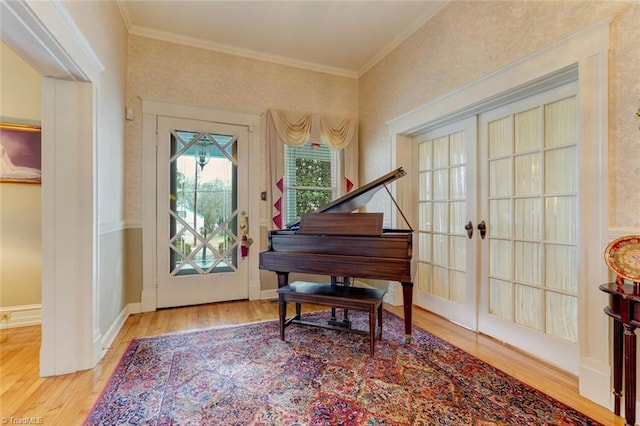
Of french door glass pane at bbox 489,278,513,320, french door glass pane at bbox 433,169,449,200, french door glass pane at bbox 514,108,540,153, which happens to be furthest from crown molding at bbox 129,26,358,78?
french door glass pane at bbox 489,278,513,320

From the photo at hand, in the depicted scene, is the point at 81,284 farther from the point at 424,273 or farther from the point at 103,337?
the point at 424,273

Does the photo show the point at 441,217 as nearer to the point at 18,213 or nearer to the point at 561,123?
the point at 561,123

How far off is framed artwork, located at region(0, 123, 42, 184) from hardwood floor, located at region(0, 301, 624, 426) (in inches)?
54.7

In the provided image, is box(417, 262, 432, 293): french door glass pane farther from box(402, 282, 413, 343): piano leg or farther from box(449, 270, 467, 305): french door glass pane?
box(402, 282, 413, 343): piano leg

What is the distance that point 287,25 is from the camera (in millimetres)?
3076

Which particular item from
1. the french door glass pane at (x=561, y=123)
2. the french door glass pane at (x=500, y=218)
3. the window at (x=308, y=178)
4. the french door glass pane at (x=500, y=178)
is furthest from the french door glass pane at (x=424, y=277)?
the french door glass pane at (x=561, y=123)

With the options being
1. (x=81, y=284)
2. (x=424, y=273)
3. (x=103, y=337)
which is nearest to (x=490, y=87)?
(x=424, y=273)

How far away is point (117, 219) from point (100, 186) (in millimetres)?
629

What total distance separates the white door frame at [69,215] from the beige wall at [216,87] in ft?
4.02

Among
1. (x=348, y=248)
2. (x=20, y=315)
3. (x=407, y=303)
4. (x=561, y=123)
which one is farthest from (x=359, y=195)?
(x=20, y=315)

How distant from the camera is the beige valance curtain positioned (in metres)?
3.65

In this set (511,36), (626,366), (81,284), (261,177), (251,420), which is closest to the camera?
(626,366)

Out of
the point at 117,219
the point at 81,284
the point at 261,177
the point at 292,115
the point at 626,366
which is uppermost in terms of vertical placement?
the point at 292,115

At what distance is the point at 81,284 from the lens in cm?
195
